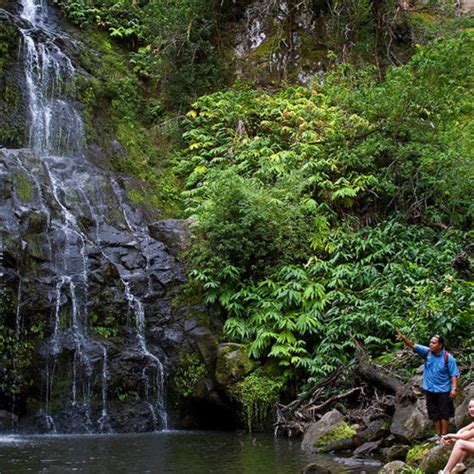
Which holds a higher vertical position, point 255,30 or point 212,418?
point 255,30

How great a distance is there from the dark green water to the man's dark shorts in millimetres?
1065

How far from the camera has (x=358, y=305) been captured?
12.4 m

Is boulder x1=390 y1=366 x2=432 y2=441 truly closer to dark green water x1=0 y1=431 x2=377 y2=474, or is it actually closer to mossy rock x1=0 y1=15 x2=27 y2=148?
dark green water x1=0 y1=431 x2=377 y2=474

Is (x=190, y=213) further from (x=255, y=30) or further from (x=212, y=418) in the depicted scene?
(x=255, y=30)

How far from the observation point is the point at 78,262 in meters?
13.4

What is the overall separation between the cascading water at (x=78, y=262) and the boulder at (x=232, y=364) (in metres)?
1.35

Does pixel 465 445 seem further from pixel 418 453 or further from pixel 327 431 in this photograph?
Answer: pixel 327 431

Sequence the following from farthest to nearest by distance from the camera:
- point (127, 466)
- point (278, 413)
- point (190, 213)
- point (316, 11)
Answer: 1. point (316, 11)
2. point (190, 213)
3. point (278, 413)
4. point (127, 466)

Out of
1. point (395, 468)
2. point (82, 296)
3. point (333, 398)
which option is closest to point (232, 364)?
point (333, 398)

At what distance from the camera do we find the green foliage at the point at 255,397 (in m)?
11.5

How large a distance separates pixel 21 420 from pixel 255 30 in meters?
16.1

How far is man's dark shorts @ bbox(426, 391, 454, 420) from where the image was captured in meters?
7.87

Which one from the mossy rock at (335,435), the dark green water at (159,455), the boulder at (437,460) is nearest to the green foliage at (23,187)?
the dark green water at (159,455)

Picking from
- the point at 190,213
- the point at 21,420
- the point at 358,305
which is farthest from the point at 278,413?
the point at 190,213
